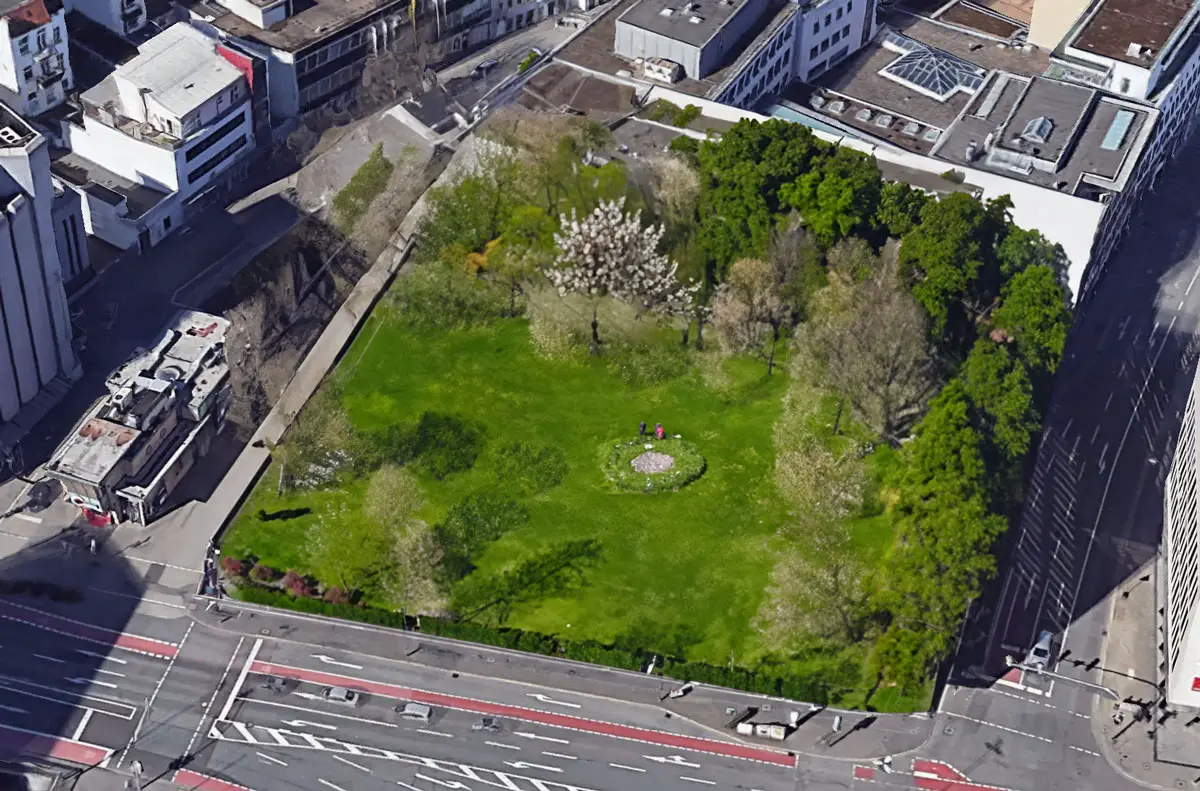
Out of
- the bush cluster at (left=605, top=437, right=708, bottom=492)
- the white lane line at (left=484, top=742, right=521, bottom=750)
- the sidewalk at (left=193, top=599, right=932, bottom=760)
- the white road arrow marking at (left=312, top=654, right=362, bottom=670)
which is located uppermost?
the bush cluster at (left=605, top=437, right=708, bottom=492)

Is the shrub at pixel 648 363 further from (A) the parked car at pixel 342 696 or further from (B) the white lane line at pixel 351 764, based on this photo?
(B) the white lane line at pixel 351 764

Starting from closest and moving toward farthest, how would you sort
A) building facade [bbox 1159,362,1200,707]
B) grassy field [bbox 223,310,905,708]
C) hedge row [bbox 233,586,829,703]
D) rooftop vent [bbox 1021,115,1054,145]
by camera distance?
building facade [bbox 1159,362,1200,707]
hedge row [bbox 233,586,829,703]
grassy field [bbox 223,310,905,708]
rooftop vent [bbox 1021,115,1054,145]

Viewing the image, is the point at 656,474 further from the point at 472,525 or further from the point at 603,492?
the point at 472,525

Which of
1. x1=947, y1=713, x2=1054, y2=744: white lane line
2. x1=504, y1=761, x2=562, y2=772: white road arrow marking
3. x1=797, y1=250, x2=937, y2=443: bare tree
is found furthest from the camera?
x1=797, y1=250, x2=937, y2=443: bare tree

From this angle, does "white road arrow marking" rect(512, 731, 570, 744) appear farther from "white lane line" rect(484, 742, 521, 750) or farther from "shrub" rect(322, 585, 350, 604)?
"shrub" rect(322, 585, 350, 604)

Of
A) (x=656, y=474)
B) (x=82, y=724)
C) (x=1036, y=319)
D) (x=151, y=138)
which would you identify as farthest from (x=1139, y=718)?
(x=151, y=138)

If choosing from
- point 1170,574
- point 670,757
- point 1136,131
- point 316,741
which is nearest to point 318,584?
point 316,741

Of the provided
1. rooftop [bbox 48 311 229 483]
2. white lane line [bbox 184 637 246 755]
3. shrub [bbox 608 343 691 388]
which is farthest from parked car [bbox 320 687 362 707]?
shrub [bbox 608 343 691 388]
